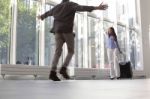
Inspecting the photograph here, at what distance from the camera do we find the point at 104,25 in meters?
10.0

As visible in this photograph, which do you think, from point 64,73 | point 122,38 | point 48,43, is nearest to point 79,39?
point 48,43

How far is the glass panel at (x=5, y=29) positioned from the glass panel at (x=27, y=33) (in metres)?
0.30

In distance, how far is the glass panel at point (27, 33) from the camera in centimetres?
696

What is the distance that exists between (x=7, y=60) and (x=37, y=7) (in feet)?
5.33

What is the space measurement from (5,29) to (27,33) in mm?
727

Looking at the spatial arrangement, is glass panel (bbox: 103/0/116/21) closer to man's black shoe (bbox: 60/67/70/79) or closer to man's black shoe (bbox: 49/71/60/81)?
man's black shoe (bbox: 60/67/70/79)

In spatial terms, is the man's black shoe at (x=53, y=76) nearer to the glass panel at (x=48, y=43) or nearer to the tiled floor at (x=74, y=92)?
the tiled floor at (x=74, y=92)

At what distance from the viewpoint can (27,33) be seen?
7.23 metres

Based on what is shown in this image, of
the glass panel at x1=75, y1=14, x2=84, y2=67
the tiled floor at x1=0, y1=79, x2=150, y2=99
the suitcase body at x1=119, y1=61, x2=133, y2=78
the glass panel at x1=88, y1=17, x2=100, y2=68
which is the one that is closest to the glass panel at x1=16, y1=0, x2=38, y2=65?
the glass panel at x1=75, y1=14, x2=84, y2=67

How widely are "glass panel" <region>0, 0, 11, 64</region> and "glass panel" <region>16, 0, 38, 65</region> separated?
11.7 inches

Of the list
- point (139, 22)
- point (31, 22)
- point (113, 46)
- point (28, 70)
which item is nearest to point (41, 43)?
point (31, 22)

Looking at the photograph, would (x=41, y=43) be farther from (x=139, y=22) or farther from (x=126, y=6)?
(x=139, y=22)

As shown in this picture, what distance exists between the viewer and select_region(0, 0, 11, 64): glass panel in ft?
21.4

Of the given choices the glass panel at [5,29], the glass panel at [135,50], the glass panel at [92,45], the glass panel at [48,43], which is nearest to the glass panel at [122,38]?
the glass panel at [135,50]
